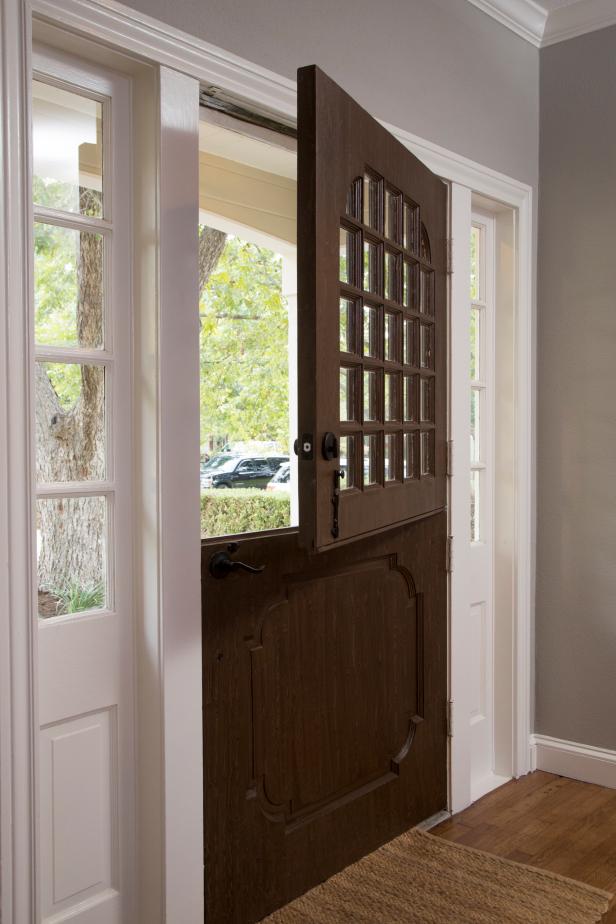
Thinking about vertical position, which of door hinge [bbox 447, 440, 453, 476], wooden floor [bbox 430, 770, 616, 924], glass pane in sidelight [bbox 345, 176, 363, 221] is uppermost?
glass pane in sidelight [bbox 345, 176, 363, 221]

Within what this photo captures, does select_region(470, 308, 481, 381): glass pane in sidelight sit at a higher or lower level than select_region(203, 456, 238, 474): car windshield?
higher

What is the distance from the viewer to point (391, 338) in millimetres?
2396

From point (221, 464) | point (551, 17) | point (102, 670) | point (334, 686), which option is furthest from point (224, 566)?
point (221, 464)

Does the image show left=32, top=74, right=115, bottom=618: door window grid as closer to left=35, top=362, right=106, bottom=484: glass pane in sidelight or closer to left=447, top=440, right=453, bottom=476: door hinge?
left=35, top=362, right=106, bottom=484: glass pane in sidelight

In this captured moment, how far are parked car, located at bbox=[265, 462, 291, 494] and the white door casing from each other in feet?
10.4

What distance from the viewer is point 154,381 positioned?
6.48 ft

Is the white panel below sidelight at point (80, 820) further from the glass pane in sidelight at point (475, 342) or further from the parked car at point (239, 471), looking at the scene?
the parked car at point (239, 471)

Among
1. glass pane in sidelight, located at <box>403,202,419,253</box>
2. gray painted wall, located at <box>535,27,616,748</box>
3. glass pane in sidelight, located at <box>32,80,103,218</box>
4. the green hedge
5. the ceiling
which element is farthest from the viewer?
the green hedge

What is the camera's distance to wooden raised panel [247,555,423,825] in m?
2.35

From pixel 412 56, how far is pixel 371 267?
956mm

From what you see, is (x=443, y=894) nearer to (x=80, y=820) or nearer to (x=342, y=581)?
(x=342, y=581)

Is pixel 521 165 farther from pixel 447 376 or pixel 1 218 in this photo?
pixel 1 218

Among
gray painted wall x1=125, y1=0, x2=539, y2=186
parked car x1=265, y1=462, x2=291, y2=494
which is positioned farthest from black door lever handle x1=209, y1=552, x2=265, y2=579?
parked car x1=265, y1=462, x2=291, y2=494

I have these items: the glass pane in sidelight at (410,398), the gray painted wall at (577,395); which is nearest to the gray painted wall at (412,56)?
the gray painted wall at (577,395)
